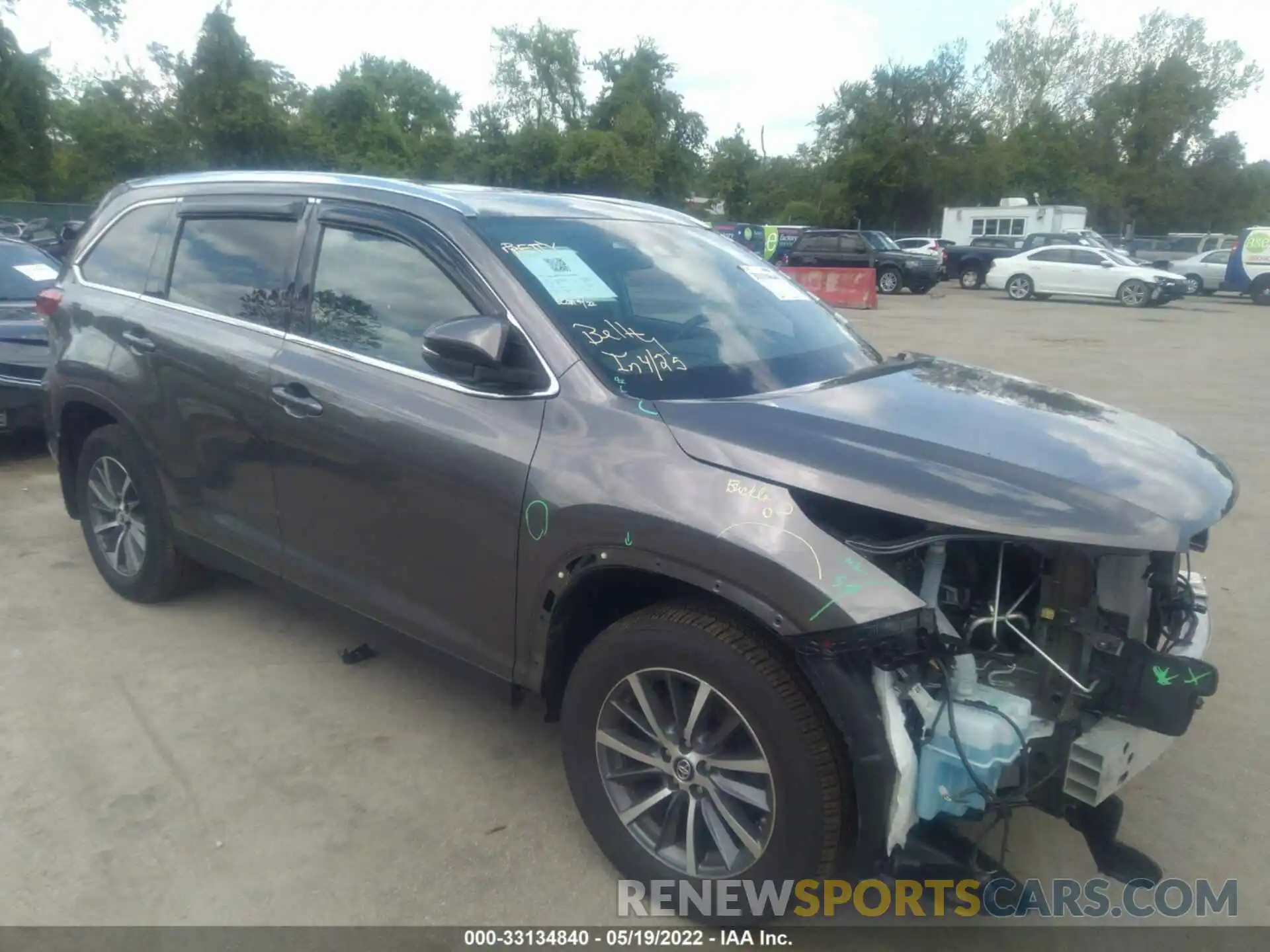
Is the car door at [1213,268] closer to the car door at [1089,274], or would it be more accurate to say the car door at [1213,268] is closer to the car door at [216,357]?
the car door at [1089,274]

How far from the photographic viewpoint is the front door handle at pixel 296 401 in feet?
10.9

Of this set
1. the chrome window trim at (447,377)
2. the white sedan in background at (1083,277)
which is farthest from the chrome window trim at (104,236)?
the white sedan in background at (1083,277)

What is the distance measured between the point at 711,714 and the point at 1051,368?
11384 mm

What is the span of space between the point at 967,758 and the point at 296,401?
2.40 m

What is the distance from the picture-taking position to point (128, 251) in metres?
4.39

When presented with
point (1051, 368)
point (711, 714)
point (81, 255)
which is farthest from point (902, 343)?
point (711, 714)

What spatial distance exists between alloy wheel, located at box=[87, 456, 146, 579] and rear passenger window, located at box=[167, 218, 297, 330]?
3.08ft

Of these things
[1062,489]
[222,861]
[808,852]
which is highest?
[1062,489]

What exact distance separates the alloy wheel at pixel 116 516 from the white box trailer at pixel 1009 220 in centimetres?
3236

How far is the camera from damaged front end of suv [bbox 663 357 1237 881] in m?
2.26

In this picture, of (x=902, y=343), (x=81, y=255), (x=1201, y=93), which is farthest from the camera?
(x=1201, y=93)

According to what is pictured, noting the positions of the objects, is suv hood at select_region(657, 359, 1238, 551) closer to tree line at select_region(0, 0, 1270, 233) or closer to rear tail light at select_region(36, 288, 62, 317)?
rear tail light at select_region(36, 288, 62, 317)

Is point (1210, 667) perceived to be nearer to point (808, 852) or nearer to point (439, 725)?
point (808, 852)

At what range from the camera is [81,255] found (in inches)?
181
